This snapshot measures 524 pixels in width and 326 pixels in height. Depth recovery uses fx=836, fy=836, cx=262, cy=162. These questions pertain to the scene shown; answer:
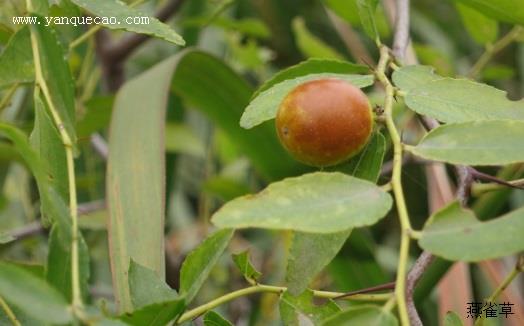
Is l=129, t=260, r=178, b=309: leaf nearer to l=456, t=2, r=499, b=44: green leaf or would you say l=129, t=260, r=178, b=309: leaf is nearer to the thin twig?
the thin twig

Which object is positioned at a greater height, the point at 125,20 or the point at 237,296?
the point at 125,20

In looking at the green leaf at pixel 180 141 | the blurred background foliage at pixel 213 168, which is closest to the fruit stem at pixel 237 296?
the blurred background foliage at pixel 213 168

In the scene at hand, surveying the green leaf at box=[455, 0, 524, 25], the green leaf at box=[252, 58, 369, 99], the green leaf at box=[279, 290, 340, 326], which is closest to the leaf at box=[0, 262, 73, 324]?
the green leaf at box=[279, 290, 340, 326]

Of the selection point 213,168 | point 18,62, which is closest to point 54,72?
point 18,62

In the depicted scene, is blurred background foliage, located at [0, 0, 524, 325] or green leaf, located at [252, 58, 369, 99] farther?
blurred background foliage, located at [0, 0, 524, 325]

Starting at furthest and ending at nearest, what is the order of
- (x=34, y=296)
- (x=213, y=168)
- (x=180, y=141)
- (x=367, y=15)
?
1. (x=213, y=168)
2. (x=180, y=141)
3. (x=367, y=15)
4. (x=34, y=296)

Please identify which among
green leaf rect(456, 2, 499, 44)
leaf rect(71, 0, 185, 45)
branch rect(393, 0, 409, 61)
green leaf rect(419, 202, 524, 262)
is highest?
leaf rect(71, 0, 185, 45)

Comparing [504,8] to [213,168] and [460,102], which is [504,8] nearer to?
[460,102]
